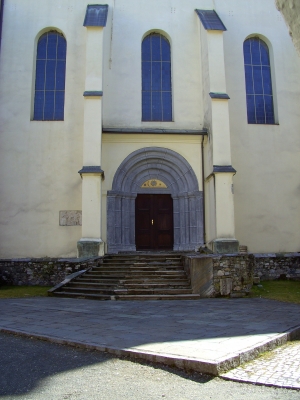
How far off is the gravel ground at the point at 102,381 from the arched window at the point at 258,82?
14500 millimetres

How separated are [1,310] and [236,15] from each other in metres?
16.0

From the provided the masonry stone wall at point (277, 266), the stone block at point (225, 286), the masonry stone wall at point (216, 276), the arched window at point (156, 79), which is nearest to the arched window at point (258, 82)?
the arched window at point (156, 79)

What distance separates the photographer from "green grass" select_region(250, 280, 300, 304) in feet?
36.3

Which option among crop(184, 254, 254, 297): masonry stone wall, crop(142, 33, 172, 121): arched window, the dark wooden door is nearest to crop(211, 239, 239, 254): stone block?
crop(184, 254, 254, 297): masonry stone wall

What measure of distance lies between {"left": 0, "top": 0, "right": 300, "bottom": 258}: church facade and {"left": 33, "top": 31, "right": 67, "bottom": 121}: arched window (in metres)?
0.05

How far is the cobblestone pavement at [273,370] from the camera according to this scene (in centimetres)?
395

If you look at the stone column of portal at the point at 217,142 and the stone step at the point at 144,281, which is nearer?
the stone step at the point at 144,281

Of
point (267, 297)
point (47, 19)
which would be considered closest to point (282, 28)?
point (47, 19)

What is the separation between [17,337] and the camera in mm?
6117

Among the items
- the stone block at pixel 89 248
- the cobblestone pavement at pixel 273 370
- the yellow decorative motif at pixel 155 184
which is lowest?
the cobblestone pavement at pixel 273 370

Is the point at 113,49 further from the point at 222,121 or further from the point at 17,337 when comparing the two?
the point at 17,337

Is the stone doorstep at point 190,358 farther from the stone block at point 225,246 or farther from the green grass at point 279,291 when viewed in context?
the stone block at point 225,246

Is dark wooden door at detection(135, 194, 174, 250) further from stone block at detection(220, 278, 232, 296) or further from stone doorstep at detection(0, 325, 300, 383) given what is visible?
stone doorstep at detection(0, 325, 300, 383)

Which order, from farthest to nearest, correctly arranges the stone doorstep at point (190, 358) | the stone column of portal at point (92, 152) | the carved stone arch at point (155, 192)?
the carved stone arch at point (155, 192)
the stone column of portal at point (92, 152)
the stone doorstep at point (190, 358)
